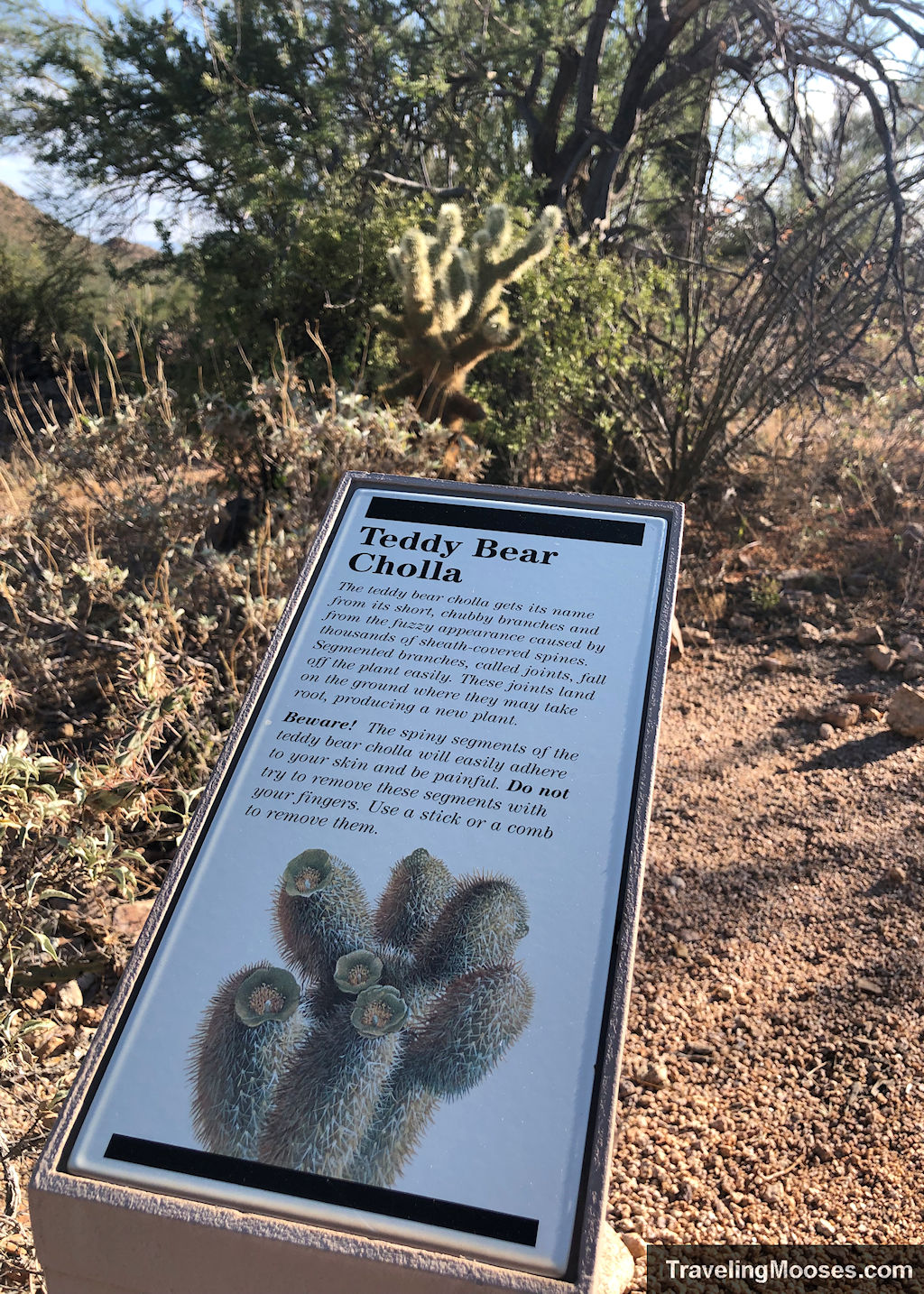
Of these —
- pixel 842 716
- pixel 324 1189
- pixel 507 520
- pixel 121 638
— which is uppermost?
pixel 507 520

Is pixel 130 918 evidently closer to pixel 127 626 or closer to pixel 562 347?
pixel 127 626

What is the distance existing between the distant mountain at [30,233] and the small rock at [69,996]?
22.6 ft

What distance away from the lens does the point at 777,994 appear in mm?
2291

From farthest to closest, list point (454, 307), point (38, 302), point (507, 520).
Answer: point (38, 302)
point (454, 307)
point (507, 520)

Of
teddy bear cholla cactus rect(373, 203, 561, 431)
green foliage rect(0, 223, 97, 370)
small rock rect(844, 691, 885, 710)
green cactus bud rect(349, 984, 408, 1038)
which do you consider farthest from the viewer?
green foliage rect(0, 223, 97, 370)

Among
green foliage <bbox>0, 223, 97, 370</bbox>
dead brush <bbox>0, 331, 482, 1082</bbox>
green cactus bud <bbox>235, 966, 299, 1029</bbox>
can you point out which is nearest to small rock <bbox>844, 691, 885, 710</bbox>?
dead brush <bbox>0, 331, 482, 1082</bbox>

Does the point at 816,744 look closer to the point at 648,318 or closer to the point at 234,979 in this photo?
the point at 234,979

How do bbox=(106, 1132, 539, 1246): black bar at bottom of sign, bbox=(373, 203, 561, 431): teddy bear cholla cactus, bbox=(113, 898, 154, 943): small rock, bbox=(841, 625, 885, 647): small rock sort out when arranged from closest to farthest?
bbox=(106, 1132, 539, 1246): black bar at bottom of sign → bbox=(113, 898, 154, 943): small rock → bbox=(841, 625, 885, 647): small rock → bbox=(373, 203, 561, 431): teddy bear cholla cactus

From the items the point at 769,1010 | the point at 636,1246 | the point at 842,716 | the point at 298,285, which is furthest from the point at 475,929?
the point at 298,285

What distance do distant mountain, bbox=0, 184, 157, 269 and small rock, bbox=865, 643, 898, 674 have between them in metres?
6.67

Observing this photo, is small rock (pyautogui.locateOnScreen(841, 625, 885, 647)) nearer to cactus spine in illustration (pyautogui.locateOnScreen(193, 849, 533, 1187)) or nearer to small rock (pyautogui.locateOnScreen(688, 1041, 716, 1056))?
small rock (pyautogui.locateOnScreen(688, 1041, 716, 1056))

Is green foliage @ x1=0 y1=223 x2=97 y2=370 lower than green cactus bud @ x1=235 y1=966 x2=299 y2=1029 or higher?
higher

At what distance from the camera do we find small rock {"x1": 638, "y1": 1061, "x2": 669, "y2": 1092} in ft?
6.86

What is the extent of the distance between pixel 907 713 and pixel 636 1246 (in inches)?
87.0
